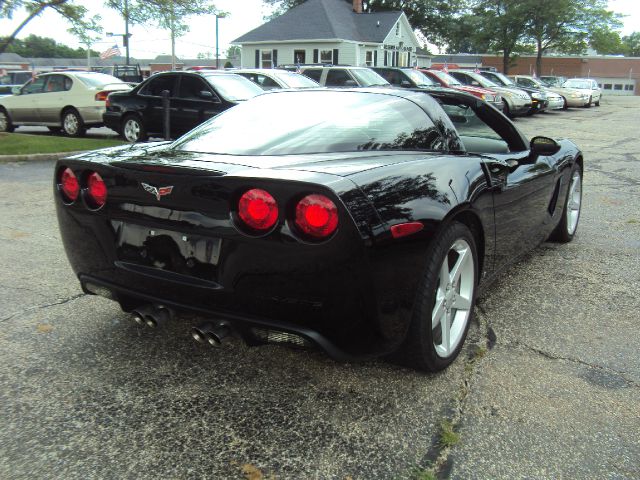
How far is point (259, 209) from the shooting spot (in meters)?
2.29

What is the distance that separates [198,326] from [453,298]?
4.20 feet

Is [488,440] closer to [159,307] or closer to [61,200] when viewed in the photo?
[159,307]

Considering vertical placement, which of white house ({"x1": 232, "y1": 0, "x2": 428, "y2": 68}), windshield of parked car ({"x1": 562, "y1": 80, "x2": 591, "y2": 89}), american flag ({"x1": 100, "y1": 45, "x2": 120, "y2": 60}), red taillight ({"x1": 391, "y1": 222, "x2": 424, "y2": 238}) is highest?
white house ({"x1": 232, "y1": 0, "x2": 428, "y2": 68})

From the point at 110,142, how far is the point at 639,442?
438 inches

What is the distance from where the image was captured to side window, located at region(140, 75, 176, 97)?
1147cm

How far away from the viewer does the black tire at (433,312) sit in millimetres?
2605

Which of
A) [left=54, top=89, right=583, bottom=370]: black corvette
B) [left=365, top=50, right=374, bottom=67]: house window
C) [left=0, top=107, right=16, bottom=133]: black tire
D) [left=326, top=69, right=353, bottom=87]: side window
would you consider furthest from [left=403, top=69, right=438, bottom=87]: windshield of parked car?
[left=365, top=50, right=374, bottom=67]: house window

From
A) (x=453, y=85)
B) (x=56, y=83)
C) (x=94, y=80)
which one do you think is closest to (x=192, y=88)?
(x=94, y=80)

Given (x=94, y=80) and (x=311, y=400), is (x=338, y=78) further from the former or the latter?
(x=311, y=400)

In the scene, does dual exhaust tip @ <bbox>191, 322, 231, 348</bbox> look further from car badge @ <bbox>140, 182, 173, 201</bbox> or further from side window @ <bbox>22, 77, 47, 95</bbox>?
side window @ <bbox>22, 77, 47, 95</bbox>

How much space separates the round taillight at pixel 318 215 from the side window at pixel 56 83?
13.2m

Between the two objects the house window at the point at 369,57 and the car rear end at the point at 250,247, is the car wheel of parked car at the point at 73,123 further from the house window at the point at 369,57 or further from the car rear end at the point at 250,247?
the house window at the point at 369,57

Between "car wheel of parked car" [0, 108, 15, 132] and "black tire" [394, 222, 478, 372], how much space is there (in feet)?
47.9

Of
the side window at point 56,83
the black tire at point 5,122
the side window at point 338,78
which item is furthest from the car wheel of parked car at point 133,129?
the side window at point 338,78
